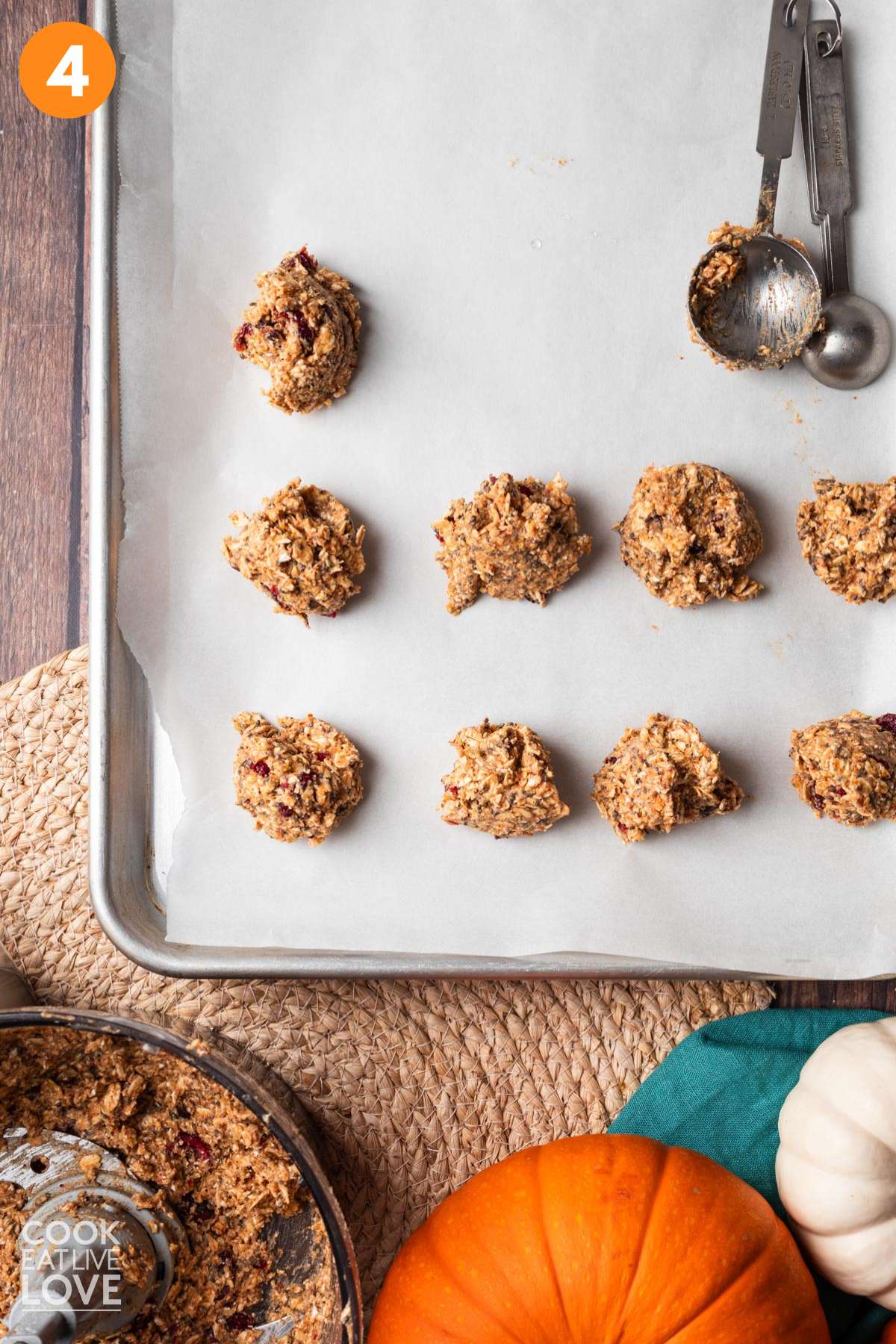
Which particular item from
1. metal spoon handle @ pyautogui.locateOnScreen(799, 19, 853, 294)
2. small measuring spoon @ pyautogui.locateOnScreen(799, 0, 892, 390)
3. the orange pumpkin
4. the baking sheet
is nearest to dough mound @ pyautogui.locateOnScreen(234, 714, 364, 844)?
the baking sheet

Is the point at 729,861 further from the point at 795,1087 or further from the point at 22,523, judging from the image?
the point at 22,523

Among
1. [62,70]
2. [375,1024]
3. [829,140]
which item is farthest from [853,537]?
[62,70]

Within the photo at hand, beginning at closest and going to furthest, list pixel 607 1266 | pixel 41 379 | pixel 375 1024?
pixel 607 1266
pixel 375 1024
pixel 41 379

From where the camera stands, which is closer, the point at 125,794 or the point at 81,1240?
the point at 81,1240

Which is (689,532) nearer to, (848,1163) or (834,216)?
(834,216)

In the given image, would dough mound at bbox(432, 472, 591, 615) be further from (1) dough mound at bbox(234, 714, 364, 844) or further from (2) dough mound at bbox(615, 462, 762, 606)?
(1) dough mound at bbox(234, 714, 364, 844)
